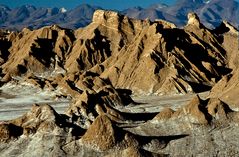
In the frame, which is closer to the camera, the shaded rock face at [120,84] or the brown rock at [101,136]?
the brown rock at [101,136]

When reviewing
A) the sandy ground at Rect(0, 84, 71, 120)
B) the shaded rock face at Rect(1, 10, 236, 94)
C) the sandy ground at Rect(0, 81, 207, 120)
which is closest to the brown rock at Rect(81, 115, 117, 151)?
the sandy ground at Rect(0, 81, 207, 120)

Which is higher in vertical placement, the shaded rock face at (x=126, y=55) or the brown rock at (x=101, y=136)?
the brown rock at (x=101, y=136)

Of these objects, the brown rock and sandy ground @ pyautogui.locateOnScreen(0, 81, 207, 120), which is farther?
Result: sandy ground @ pyautogui.locateOnScreen(0, 81, 207, 120)

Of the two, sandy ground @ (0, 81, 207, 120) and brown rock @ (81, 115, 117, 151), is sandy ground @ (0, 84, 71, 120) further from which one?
brown rock @ (81, 115, 117, 151)

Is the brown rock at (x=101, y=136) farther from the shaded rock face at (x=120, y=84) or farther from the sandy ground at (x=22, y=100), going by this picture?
the sandy ground at (x=22, y=100)

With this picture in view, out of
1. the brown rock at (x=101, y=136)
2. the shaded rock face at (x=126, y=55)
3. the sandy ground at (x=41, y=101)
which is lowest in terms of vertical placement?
the shaded rock face at (x=126, y=55)

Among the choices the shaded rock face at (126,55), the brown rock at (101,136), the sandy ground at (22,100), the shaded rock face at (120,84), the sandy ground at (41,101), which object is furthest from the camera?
the shaded rock face at (126,55)

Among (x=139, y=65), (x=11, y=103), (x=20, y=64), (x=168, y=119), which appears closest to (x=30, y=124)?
(x=168, y=119)

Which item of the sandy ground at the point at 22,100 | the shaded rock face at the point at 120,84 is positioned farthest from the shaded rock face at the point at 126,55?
the sandy ground at the point at 22,100
